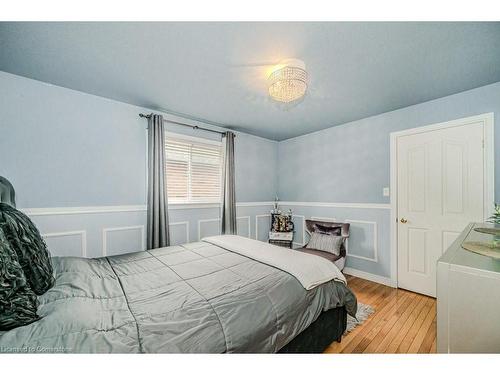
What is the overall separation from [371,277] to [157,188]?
10.8ft

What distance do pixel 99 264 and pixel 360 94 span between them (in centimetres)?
312

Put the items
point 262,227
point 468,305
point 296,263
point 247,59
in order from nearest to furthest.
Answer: point 468,305 → point 296,263 → point 247,59 → point 262,227

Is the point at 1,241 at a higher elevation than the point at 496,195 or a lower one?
lower

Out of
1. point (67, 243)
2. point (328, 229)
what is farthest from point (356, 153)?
point (67, 243)

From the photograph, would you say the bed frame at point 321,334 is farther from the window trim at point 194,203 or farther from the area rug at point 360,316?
the window trim at point 194,203

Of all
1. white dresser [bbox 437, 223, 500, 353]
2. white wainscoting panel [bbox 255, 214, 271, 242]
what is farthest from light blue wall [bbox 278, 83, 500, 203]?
white dresser [bbox 437, 223, 500, 353]

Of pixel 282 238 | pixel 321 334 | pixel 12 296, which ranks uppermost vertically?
pixel 12 296

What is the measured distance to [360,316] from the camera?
2.11m

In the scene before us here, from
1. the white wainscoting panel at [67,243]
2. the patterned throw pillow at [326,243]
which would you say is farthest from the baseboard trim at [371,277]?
the white wainscoting panel at [67,243]

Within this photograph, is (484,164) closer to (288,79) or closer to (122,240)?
(288,79)

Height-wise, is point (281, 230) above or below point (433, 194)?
below
